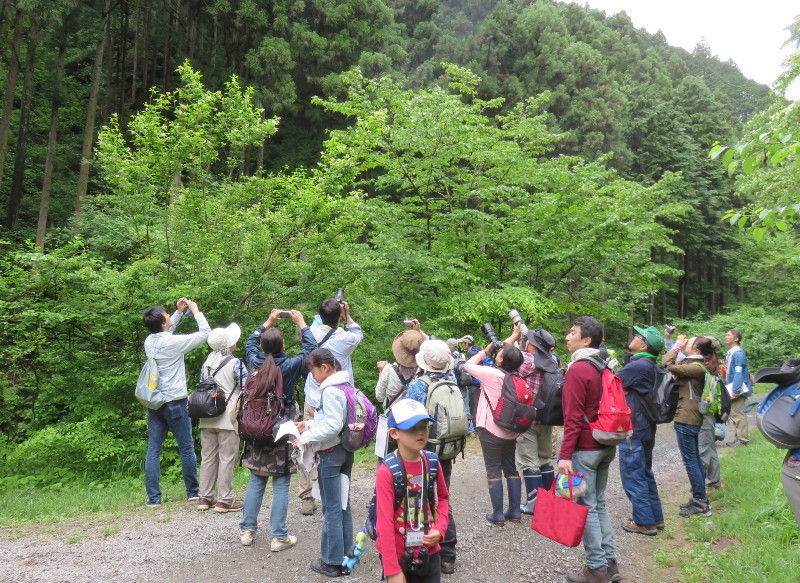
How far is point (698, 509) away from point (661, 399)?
1.52 m

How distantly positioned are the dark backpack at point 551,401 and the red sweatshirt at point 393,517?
2.42 meters

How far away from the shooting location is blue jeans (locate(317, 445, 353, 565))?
12.0 ft

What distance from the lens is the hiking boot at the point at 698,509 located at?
5188 millimetres

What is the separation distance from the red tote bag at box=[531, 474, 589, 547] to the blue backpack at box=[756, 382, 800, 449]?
4.03 ft

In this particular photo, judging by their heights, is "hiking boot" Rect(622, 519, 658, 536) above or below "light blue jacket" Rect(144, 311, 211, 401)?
below

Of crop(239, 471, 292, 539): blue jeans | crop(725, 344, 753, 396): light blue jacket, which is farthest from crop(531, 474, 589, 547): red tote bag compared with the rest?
crop(725, 344, 753, 396): light blue jacket

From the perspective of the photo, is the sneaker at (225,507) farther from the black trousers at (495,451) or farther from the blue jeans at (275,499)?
the black trousers at (495,451)

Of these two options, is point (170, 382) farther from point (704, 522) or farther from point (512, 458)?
A: point (704, 522)

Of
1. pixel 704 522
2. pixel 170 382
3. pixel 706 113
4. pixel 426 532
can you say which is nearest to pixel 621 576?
pixel 704 522

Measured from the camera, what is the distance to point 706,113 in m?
28.5

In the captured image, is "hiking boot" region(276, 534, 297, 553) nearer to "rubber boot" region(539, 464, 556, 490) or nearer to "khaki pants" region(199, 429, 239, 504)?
"khaki pants" region(199, 429, 239, 504)

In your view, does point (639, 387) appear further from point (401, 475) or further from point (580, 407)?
point (401, 475)

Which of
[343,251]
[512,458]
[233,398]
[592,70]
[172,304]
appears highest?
[592,70]

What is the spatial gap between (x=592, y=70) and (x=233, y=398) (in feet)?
76.4
